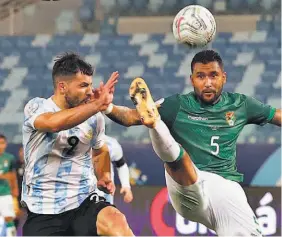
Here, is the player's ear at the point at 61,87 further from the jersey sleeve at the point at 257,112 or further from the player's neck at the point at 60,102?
the jersey sleeve at the point at 257,112

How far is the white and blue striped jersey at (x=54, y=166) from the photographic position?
19.5ft

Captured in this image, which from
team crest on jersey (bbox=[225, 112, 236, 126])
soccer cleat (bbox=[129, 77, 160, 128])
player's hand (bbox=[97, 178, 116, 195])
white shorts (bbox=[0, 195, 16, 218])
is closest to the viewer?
soccer cleat (bbox=[129, 77, 160, 128])

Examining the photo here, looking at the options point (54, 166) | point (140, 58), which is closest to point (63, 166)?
point (54, 166)

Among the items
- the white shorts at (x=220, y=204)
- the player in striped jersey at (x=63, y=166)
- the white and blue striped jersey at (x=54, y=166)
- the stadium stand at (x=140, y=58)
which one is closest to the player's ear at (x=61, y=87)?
the player in striped jersey at (x=63, y=166)

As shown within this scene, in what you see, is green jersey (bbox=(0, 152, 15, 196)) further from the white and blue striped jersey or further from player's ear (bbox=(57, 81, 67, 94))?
player's ear (bbox=(57, 81, 67, 94))

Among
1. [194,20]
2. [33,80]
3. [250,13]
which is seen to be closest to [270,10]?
[250,13]

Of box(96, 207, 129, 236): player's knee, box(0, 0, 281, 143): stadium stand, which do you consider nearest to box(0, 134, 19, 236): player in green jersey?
box(0, 0, 281, 143): stadium stand

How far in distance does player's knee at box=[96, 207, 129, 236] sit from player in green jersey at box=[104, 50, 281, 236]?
1.67 feet

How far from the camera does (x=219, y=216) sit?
6.08 metres

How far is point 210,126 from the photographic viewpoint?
21.1ft

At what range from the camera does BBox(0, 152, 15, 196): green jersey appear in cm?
1148

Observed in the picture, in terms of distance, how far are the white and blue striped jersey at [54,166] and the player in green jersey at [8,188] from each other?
18.1 ft

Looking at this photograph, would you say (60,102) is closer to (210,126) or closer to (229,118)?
(210,126)

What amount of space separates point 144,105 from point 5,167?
6.44 meters
